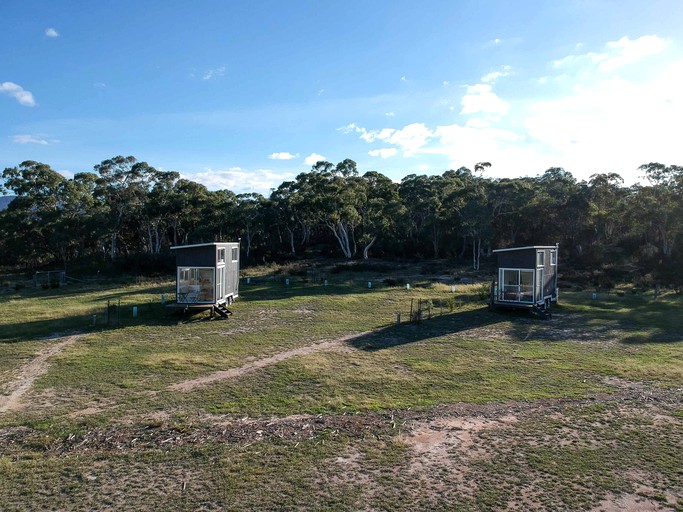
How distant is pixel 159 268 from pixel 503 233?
132 ft

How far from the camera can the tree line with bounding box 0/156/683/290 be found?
4644 cm

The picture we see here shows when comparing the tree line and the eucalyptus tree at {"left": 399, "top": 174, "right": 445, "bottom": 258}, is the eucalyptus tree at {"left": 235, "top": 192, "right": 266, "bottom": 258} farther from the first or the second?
the eucalyptus tree at {"left": 399, "top": 174, "right": 445, "bottom": 258}

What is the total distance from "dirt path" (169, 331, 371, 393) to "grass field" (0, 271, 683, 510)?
0.09m

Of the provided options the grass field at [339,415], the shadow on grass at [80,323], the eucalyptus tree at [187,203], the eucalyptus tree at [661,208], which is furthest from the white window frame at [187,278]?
the eucalyptus tree at [661,208]

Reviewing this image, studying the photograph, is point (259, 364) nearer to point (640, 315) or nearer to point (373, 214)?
point (640, 315)

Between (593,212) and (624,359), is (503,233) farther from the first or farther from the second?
(624,359)

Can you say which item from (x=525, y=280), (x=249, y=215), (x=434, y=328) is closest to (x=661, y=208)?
(x=525, y=280)

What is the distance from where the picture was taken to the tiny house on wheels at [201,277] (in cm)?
2423

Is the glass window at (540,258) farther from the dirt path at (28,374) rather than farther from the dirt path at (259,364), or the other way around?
the dirt path at (28,374)

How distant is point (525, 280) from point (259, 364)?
1761 cm

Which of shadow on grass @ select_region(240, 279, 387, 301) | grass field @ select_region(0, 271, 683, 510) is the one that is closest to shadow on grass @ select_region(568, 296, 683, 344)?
grass field @ select_region(0, 271, 683, 510)

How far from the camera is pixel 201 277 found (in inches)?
994

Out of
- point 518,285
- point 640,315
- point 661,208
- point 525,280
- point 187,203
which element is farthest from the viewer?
point 187,203

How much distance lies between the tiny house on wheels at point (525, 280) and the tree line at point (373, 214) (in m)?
Result: 18.0
